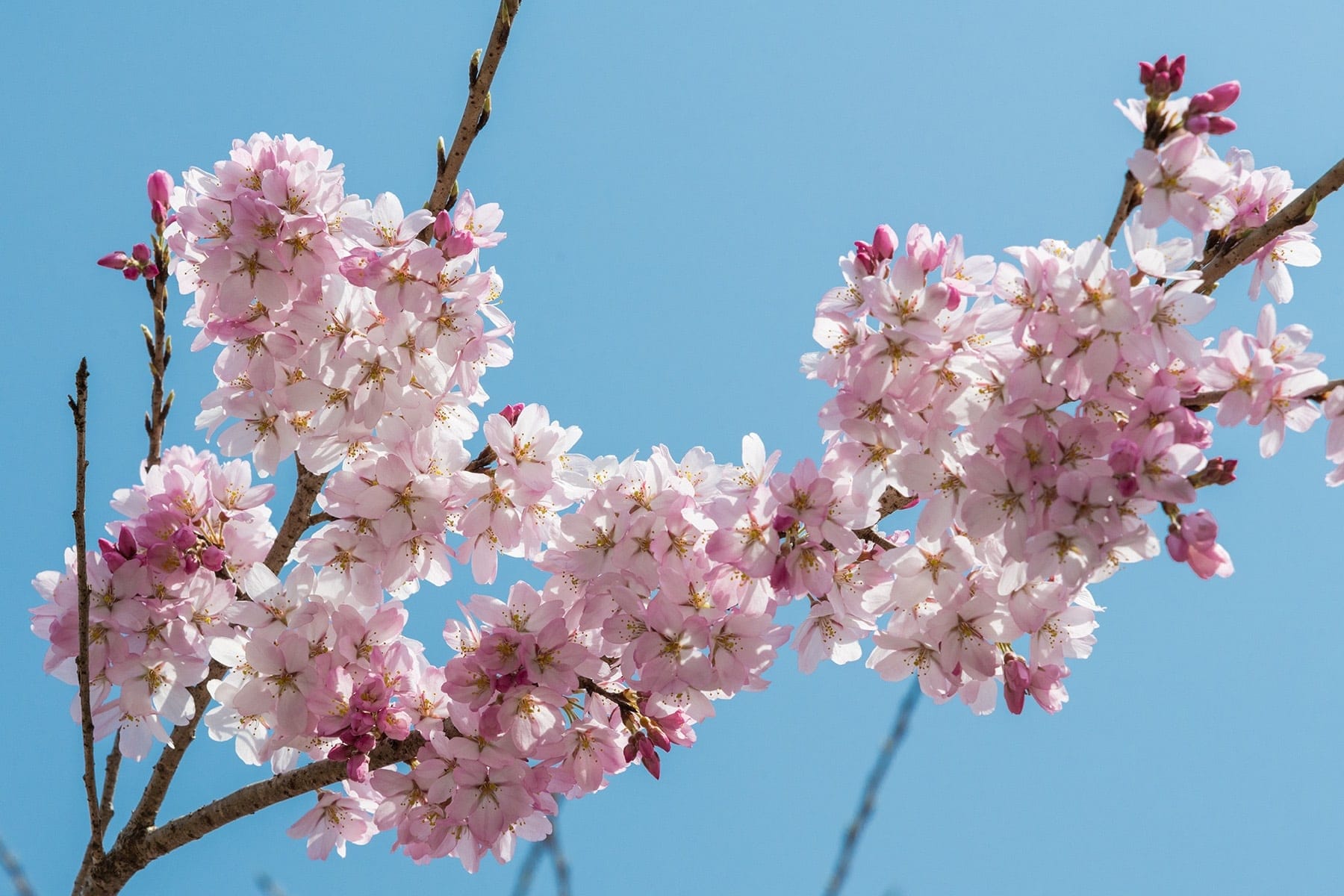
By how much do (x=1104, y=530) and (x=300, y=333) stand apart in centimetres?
200

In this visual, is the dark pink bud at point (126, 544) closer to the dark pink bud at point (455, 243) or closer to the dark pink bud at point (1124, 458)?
the dark pink bud at point (455, 243)

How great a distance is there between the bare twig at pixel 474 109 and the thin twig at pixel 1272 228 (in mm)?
1826

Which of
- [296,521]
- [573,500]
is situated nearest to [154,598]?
[296,521]

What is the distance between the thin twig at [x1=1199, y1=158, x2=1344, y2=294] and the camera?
254 cm

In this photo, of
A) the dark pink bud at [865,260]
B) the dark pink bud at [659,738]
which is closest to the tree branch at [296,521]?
the dark pink bud at [659,738]

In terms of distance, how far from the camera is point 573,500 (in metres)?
3.03

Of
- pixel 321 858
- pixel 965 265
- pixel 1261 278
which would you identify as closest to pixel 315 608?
pixel 321 858

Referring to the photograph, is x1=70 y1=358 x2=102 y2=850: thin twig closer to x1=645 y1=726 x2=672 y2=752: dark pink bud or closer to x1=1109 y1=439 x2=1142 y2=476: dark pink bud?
x1=645 y1=726 x2=672 y2=752: dark pink bud

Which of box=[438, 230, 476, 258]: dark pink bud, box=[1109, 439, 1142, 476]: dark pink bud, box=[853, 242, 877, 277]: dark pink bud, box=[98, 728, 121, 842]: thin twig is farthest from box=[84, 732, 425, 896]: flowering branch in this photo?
box=[1109, 439, 1142, 476]: dark pink bud

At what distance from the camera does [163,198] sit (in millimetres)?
3256

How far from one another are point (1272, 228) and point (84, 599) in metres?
2.83

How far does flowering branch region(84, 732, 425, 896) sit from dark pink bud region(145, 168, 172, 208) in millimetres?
1661

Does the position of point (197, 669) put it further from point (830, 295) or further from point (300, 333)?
point (830, 295)

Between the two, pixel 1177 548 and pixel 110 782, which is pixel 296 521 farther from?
pixel 1177 548
